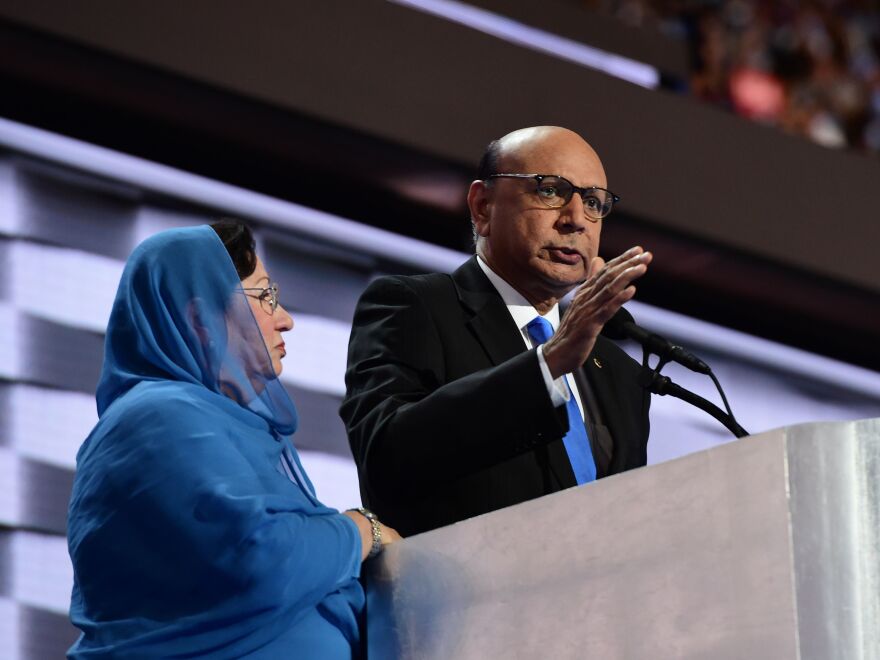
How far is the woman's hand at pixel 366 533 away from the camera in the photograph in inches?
64.2

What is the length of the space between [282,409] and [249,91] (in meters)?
1.93

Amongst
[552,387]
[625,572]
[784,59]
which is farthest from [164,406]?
[784,59]

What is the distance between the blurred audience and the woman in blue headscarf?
311 centimetres

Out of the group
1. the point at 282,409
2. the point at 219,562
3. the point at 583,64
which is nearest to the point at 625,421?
the point at 282,409

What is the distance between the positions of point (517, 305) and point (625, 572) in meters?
0.83

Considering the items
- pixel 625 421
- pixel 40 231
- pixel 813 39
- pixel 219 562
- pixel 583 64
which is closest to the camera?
pixel 219 562

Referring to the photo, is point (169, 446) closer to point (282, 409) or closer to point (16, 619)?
point (282, 409)

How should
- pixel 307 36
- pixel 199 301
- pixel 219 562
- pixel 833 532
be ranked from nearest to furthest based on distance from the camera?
pixel 833 532
pixel 219 562
pixel 199 301
pixel 307 36

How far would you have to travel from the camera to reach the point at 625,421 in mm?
2064

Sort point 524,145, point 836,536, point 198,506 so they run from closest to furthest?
point 836,536 < point 198,506 < point 524,145

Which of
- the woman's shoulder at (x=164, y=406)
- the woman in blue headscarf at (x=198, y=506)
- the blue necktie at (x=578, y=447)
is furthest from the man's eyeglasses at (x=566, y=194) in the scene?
the woman's shoulder at (x=164, y=406)

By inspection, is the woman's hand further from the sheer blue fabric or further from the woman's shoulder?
the woman's shoulder

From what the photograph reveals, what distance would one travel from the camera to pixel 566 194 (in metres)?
2.11

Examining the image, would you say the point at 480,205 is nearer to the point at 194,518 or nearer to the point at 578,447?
the point at 578,447
